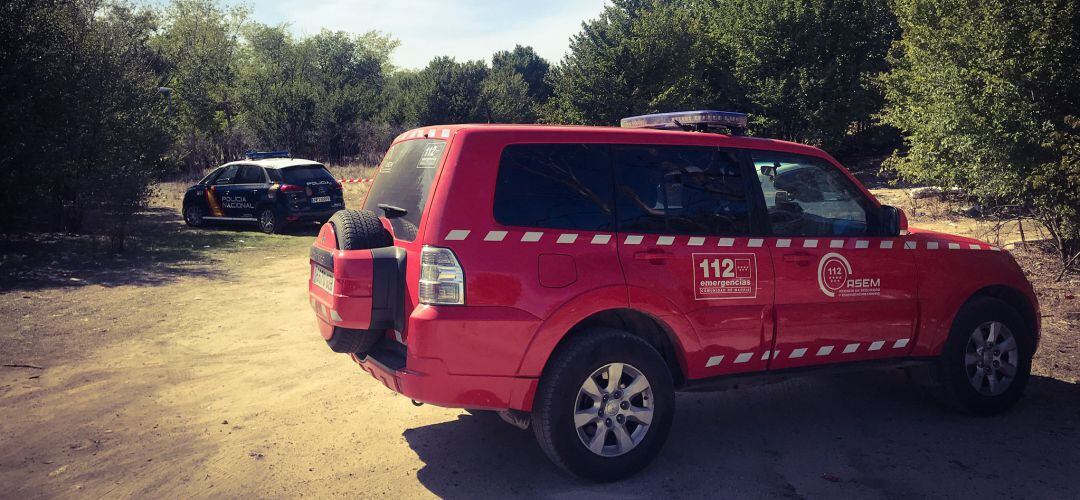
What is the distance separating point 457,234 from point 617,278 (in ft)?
2.89

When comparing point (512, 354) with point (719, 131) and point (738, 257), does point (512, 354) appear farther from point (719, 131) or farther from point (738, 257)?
point (719, 131)

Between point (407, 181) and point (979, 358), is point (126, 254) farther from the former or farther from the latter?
point (979, 358)

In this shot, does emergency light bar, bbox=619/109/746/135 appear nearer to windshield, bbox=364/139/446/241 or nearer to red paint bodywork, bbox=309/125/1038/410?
red paint bodywork, bbox=309/125/1038/410

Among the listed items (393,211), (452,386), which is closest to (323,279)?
(393,211)

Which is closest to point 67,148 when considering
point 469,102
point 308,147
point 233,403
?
point 233,403

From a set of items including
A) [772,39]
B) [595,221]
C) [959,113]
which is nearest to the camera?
[595,221]

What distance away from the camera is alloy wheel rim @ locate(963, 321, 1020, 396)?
5.29 metres

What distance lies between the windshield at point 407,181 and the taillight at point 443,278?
29 cm

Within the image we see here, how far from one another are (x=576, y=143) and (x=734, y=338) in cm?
145

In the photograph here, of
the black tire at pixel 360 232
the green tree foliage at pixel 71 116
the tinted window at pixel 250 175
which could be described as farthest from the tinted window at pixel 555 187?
the tinted window at pixel 250 175

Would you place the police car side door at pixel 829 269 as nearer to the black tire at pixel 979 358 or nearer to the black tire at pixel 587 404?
the black tire at pixel 979 358

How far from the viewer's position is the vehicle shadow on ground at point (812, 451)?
416 centimetres

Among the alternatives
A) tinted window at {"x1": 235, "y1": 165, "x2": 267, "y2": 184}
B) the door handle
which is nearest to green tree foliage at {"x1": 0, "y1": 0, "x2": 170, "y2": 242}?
tinted window at {"x1": 235, "y1": 165, "x2": 267, "y2": 184}

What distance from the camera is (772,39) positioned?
32.3 meters
